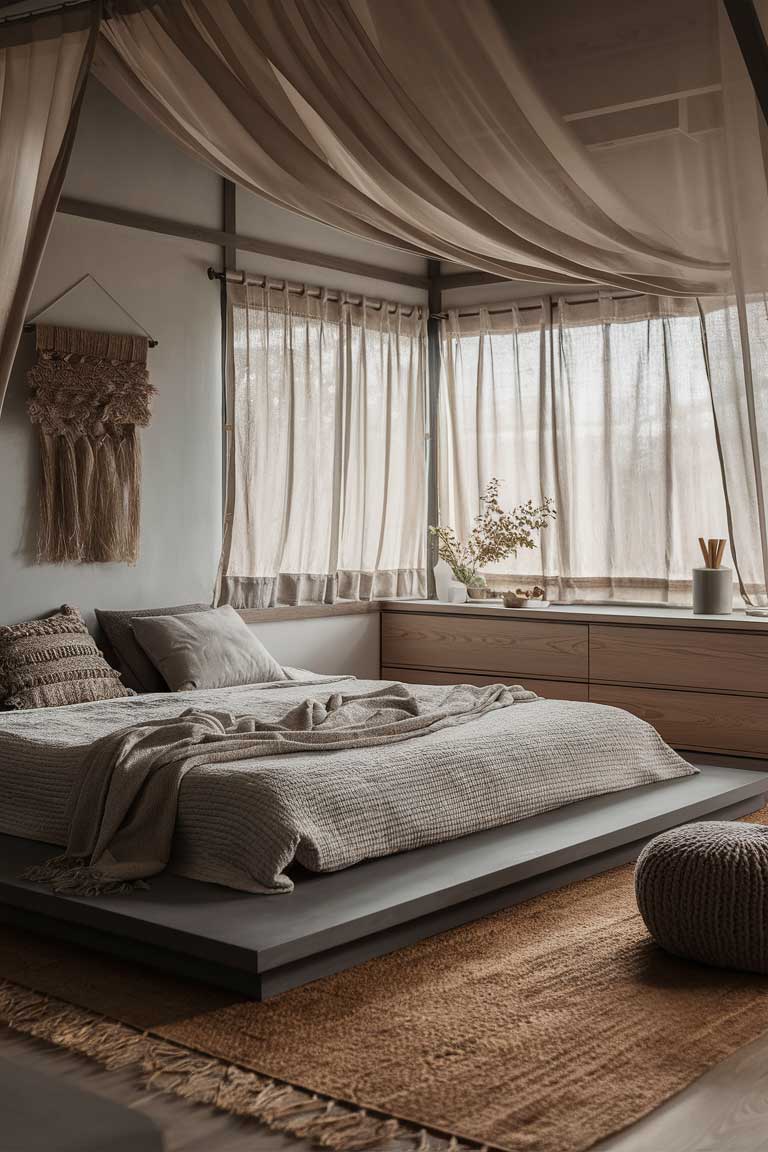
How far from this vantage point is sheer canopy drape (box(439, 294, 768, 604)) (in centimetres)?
602

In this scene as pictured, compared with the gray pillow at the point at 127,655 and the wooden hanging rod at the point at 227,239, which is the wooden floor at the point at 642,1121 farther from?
the wooden hanging rod at the point at 227,239

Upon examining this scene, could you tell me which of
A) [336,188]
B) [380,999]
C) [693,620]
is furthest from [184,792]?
[693,620]

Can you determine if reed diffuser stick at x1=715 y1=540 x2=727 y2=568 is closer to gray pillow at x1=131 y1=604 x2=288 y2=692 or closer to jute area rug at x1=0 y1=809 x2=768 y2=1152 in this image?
gray pillow at x1=131 y1=604 x2=288 y2=692

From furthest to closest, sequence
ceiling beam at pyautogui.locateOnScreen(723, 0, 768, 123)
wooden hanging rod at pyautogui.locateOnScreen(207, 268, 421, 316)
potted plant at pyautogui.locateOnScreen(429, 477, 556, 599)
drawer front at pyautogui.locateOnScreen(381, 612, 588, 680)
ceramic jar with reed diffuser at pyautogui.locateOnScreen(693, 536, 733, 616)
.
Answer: potted plant at pyautogui.locateOnScreen(429, 477, 556, 599)
drawer front at pyautogui.locateOnScreen(381, 612, 588, 680)
wooden hanging rod at pyautogui.locateOnScreen(207, 268, 421, 316)
ceramic jar with reed diffuser at pyautogui.locateOnScreen(693, 536, 733, 616)
ceiling beam at pyautogui.locateOnScreen(723, 0, 768, 123)

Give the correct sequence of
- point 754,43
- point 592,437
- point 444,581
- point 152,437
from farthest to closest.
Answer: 1. point 444,581
2. point 592,437
3. point 152,437
4. point 754,43

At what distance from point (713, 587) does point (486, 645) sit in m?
1.14

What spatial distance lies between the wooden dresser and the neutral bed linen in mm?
872

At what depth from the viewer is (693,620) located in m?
5.48

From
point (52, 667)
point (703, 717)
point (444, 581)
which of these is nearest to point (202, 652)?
point (52, 667)

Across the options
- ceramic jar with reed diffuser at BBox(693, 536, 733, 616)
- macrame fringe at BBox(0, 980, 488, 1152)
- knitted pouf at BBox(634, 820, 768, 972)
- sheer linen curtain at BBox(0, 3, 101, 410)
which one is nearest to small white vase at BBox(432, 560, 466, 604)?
ceramic jar with reed diffuser at BBox(693, 536, 733, 616)

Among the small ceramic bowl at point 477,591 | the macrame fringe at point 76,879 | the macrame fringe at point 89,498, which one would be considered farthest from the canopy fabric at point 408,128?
the small ceramic bowl at point 477,591

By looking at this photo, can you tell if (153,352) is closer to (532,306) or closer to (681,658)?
(532,306)

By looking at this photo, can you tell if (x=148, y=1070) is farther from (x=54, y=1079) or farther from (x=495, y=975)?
(x=495, y=975)

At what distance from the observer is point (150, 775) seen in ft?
11.1
